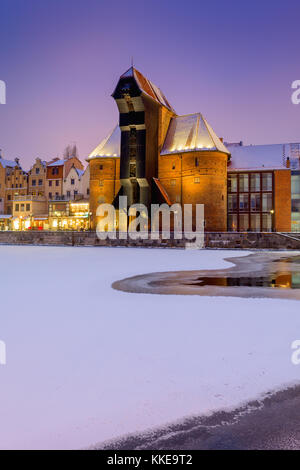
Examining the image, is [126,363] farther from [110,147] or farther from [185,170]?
[110,147]

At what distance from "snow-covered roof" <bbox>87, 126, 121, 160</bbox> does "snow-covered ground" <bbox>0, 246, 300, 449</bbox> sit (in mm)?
43809

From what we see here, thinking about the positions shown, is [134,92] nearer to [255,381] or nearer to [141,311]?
[141,311]

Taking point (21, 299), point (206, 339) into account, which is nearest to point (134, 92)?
point (21, 299)

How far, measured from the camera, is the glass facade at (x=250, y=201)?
50531 millimetres

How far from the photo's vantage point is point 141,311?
760 centimetres

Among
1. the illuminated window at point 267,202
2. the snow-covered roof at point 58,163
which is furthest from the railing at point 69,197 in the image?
the illuminated window at point 267,202

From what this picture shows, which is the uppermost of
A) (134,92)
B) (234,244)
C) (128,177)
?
(134,92)

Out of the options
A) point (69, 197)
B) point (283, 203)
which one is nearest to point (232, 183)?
point (283, 203)

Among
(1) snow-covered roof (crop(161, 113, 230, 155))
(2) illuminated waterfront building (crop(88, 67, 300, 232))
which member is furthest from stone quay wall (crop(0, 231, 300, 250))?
(1) snow-covered roof (crop(161, 113, 230, 155))

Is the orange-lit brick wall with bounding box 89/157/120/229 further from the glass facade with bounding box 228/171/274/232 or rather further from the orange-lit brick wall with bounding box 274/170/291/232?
the orange-lit brick wall with bounding box 274/170/291/232

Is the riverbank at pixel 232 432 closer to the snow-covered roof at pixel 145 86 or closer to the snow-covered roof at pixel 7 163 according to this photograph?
the snow-covered roof at pixel 145 86

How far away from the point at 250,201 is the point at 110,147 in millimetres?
20504

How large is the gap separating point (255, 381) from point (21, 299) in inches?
251

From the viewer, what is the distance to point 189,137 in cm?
4675
